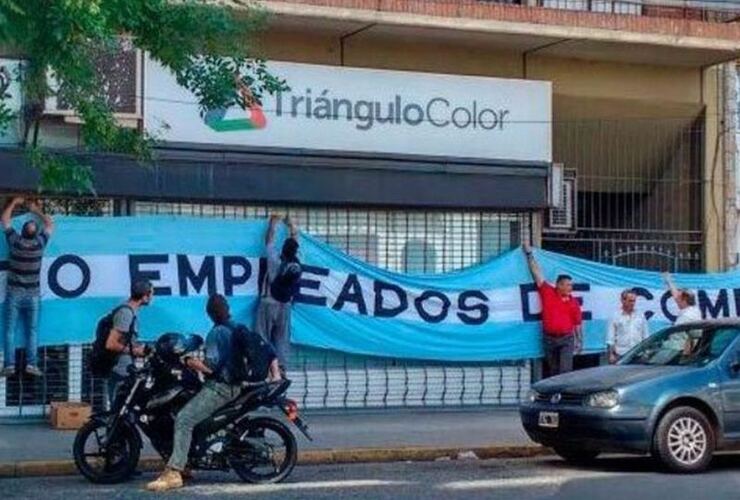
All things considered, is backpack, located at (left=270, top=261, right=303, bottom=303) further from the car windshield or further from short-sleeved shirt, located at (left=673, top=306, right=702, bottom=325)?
short-sleeved shirt, located at (left=673, top=306, right=702, bottom=325)

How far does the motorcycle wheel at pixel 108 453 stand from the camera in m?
12.7

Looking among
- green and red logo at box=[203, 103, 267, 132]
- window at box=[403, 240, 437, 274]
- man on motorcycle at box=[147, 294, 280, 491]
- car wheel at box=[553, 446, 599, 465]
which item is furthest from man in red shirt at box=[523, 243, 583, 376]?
man on motorcycle at box=[147, 294, 280, 491]

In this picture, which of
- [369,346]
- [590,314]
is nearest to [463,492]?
[369,346]

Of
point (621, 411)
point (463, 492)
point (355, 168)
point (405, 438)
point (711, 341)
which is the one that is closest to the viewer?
point (463, 492)

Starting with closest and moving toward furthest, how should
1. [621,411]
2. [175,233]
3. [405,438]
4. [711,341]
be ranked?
1. [621,411]
2. [711,341]
3. [405,438]
4. [175,233]

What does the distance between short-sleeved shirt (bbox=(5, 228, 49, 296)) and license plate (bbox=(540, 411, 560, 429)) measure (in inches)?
232

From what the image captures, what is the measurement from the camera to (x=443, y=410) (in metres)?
18.8

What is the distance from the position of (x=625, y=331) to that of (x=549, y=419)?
435 centimetres

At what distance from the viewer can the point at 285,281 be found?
56.3 ft

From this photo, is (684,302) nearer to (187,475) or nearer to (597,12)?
(597,12)

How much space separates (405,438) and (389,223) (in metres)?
3.70

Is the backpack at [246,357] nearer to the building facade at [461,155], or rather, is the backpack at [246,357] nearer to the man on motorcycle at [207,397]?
the man on motorcycle at [207,397]

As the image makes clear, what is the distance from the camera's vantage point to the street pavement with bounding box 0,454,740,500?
1214 centimetres

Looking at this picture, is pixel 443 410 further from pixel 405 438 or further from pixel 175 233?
pixel 175 233
